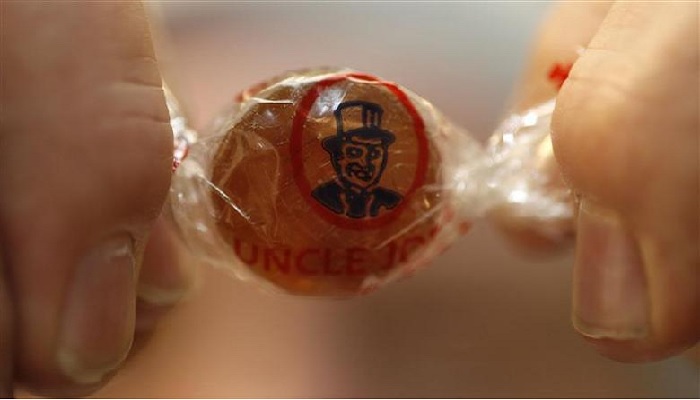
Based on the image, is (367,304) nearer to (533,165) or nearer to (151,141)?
(533,165)

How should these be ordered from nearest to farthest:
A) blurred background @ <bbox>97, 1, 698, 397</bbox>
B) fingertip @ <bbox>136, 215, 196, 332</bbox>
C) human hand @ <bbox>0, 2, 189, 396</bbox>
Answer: human hand @ <bbox>0, 2, 189, 396</bbox>, fingertip @ <bbox>136, 215, 196, 332</bbox>, blurred background @ <bbox>97, 1, 698, 397</bbox>

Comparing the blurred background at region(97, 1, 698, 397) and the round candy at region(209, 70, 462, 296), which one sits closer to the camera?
the round candy at region(209, 70, 462, 296)

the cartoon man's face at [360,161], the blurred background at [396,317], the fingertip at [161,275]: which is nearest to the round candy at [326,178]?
the cartoon man's face at [360,161]

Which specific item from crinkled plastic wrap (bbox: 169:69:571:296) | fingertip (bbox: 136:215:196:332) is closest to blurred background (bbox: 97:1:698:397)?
fingertip (bbox: 136:215:196:332)

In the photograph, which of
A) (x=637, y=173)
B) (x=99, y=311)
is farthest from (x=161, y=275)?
(x=637, y=173)

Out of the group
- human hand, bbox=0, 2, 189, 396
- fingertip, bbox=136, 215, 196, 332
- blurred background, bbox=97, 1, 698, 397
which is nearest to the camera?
human hand, bbox=0, 2, 189, 396

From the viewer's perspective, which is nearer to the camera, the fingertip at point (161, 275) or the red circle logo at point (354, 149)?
the red circle logo at point (354, 149)

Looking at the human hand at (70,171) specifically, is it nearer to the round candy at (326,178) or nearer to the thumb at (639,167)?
the round candy at (326,178)

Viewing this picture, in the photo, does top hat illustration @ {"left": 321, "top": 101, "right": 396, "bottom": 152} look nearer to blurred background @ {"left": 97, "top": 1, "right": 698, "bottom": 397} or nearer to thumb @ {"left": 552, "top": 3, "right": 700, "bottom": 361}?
thumb @ {"left": 552, "top": 3, "right": 700, "bottom": 361}

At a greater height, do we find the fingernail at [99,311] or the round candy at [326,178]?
the round candy at [326,178]
